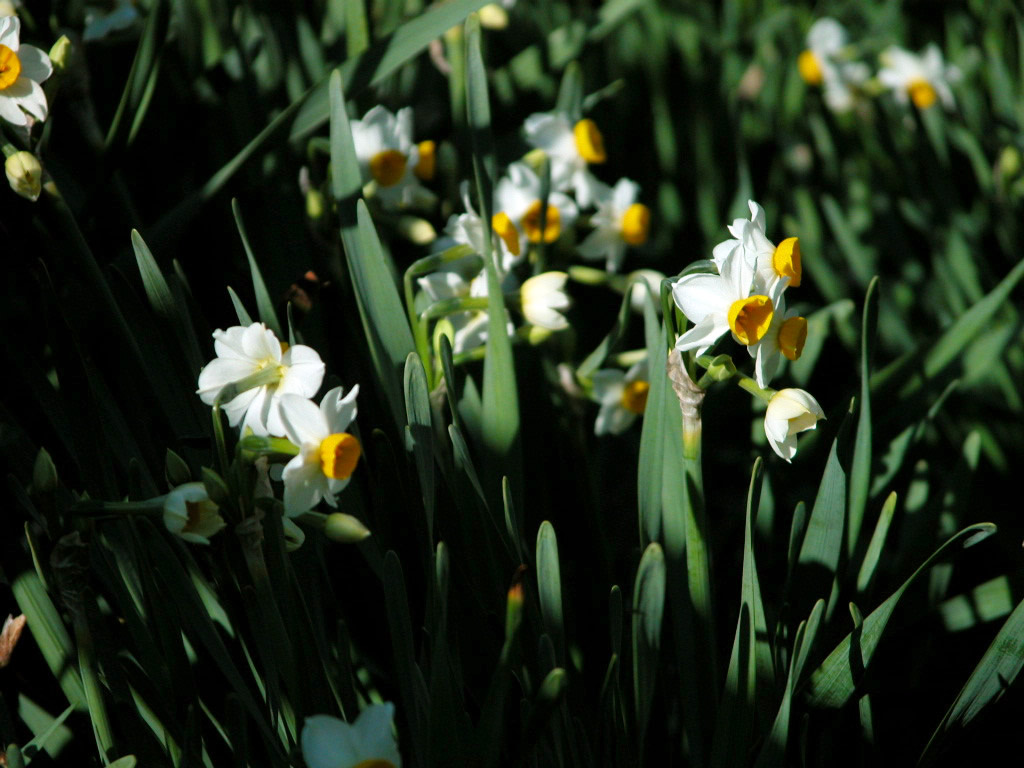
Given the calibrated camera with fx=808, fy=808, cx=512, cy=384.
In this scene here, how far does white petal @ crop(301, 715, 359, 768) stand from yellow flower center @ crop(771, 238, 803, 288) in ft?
1.67

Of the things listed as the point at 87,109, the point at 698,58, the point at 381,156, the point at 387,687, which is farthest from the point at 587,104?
the point at 387,687

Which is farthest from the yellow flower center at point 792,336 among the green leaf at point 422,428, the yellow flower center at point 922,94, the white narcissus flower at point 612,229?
the yellow flower center at point 922,94

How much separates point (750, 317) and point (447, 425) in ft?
1.15

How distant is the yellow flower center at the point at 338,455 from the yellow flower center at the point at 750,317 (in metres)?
0.33

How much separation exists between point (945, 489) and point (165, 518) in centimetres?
85

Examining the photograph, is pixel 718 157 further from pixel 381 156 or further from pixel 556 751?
pixel 556 751

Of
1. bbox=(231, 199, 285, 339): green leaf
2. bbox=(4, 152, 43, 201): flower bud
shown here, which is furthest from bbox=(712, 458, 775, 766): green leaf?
bbox=(4, 152, 43, 201): flower bud

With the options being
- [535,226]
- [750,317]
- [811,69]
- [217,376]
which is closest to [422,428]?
[217,376]

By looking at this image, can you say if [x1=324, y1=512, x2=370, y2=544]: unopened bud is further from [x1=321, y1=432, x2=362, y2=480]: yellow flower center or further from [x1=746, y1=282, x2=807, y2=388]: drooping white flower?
[x1=746, y1=282, x2=807, y2=388]: drooping white flower

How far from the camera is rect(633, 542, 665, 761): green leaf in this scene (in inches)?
25.0

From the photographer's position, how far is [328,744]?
579 millimetres

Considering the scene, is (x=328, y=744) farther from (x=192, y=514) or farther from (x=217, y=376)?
(x=217, y=376)

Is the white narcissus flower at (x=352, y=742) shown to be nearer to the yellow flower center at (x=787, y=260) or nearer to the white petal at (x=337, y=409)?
the white petal at (x=337, y=409)

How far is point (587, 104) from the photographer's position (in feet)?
4.17
